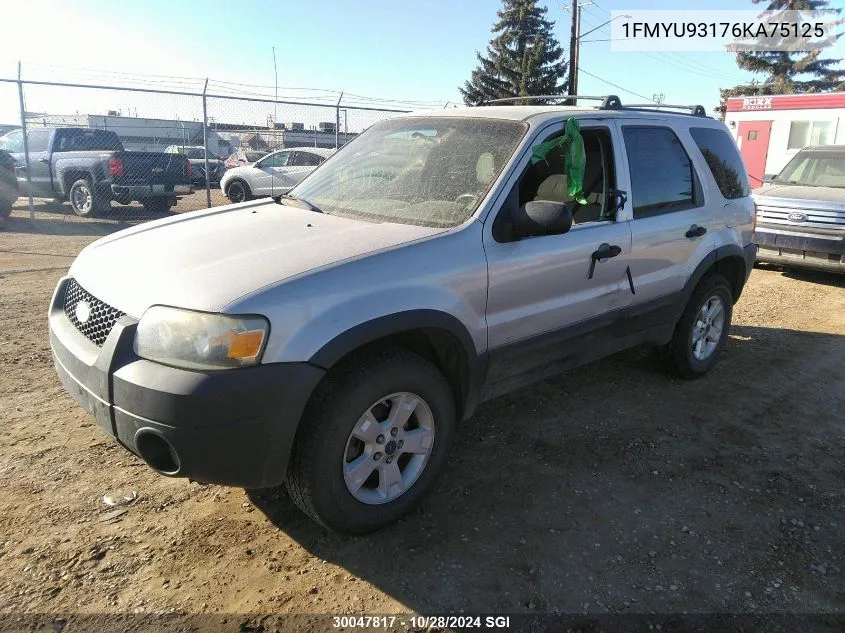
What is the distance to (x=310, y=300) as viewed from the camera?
8.11ft

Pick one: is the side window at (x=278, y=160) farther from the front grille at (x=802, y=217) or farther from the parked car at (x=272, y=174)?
the front grille at (x=802, y=217)

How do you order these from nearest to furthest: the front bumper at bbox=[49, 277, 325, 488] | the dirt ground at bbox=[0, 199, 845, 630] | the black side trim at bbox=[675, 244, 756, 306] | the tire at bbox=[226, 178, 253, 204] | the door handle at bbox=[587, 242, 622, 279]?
the front bumper at bbox=[49, 277, 325, 488] < the dirt ground at bbox=[0, 199, 845, 630] < the door handle at bbox=[587, 242, 622, 279] < the black side trim at bbox=[675, 244, 756, 306] < the tire at bbox=[226, 178, 253, 204]

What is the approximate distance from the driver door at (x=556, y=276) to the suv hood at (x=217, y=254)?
437 millimetres

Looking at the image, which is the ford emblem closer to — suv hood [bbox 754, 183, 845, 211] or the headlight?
the headlight

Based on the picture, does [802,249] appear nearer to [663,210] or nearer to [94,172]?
[663,210]

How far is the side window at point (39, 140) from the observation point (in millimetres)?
13445

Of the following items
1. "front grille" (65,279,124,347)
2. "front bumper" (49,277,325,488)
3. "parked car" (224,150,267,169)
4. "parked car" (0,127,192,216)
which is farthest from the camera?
"parked car" (224,150,267,169)

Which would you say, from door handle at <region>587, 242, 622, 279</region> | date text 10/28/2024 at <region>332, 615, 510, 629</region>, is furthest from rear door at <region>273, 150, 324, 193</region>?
date text 10/28/2024 at <region>332, 615, 510, 629</region>

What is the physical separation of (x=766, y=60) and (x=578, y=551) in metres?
44.8

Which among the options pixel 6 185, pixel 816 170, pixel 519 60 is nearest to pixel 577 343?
pixel 816 170

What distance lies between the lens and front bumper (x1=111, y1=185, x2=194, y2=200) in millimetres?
12547

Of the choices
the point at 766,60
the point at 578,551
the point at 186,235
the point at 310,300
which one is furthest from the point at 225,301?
the point at 766,60

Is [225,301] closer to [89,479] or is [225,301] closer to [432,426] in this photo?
[432,426]

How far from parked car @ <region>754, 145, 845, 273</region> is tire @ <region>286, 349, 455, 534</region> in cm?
717
